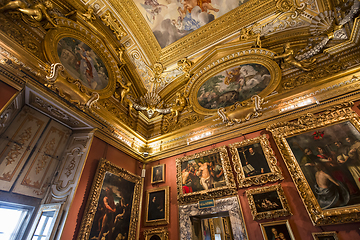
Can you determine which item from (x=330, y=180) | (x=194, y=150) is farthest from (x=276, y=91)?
(x=194, y=150)

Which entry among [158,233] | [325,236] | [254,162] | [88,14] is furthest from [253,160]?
[88,14]

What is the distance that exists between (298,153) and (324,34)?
4.89 metres

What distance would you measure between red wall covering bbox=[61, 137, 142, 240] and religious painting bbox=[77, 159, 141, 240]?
5.9 inches

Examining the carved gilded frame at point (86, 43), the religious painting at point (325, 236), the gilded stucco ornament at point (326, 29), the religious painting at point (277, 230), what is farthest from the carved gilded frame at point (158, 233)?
the gilded stucco ornament at point (326, 29)

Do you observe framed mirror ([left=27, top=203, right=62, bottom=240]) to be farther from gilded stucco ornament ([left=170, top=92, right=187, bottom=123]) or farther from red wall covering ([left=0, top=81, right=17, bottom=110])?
gilded stucco ornament ([left=170, top=92, right=187, bottom=123])

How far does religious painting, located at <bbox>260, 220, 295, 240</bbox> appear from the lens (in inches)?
163

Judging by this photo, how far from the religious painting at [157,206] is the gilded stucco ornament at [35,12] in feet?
22.0

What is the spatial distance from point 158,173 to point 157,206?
123 cm

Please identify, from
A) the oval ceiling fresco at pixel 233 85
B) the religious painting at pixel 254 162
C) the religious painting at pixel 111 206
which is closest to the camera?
the religious painting at pixel 111 206

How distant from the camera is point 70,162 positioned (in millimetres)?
5219

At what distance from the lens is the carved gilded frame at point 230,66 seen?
21.7 feet

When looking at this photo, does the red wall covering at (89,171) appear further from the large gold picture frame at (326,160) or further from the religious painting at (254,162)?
the large gold picture frame at (326,160)

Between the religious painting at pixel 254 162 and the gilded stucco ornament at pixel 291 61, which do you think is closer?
the religious painting at pixel 254 162

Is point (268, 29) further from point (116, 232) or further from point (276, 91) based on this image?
point (116, 232)
